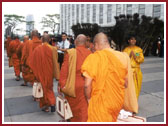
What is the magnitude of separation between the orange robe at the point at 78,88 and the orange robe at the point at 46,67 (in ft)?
3.72

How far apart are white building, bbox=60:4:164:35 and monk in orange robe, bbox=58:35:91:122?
21.3 metres

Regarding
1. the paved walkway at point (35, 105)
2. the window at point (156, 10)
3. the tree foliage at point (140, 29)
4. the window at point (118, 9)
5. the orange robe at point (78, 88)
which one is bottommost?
the paved walkway at point (35, 105)

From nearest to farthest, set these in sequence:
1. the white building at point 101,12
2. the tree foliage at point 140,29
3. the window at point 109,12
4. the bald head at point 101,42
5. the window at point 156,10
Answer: the bald head at point 101,42 < the tree foliage at point 140,29 < the window at point 156,10 < the white building at point 101,12 < the window at point 109,12

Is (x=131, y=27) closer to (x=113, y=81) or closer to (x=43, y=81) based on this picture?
(x=43, y=81)

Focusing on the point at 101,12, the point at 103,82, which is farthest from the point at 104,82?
the point at 101,12

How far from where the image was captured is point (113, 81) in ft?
8.30

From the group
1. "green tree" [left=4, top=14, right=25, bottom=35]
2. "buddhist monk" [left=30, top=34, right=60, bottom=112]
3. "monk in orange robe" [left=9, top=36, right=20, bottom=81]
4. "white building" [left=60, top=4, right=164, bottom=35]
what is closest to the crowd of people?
"buddhist monk" [left=30, top=34, right=60, bottom=112]

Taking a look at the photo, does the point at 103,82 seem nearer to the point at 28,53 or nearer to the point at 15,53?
the point at 28,53

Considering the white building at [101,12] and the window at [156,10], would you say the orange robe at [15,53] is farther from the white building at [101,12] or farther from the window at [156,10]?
the window at [156,10]

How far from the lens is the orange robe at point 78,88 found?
3539mm

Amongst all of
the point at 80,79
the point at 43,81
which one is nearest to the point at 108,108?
the point at 80,79

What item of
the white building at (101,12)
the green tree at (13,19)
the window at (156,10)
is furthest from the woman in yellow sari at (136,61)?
the green tree at (13,19)

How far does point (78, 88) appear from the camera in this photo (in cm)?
357

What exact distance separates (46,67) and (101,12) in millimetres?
34248
